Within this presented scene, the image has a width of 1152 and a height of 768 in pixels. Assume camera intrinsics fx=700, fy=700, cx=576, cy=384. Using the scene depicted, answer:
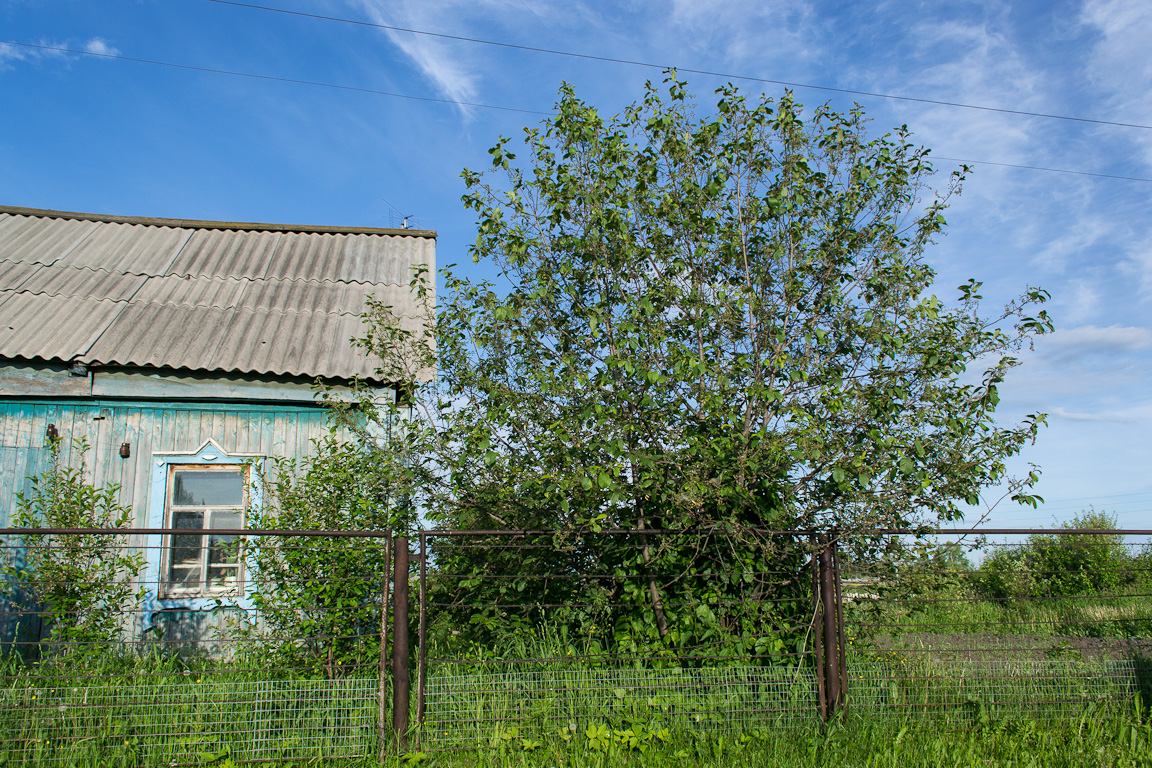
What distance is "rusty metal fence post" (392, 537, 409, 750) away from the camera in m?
4.16

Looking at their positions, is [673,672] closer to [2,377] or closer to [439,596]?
[439,596]

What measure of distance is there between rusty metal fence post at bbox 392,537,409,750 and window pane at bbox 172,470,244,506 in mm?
3185

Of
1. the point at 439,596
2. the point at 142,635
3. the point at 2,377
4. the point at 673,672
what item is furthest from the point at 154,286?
the point at 673,672

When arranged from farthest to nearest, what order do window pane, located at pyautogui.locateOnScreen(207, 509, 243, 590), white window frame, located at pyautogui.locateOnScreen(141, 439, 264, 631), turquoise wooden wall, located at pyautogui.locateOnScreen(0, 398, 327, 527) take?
turquoise wooden wall, located at pyautogui.locateOnScreen(0, 398, 327, 527), window pane, located at pyautogui.locateOnScreen(207, 509, 243, 590), white window frame, located at pyautogui.locateOnScreen(141, 439, 264, 631)

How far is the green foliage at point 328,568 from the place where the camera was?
491 cm

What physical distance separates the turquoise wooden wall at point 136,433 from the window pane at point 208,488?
239 millimetres

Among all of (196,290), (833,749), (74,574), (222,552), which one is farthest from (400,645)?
(196,290)

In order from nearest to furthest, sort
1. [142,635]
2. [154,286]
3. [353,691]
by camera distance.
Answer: [353,691], [142,635], [154,286]

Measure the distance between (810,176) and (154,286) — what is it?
7.64 m

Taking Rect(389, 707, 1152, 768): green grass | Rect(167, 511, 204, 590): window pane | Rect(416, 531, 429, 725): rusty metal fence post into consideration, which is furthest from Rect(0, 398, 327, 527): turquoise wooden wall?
Rect(389, 707, 1152, 768): green grass

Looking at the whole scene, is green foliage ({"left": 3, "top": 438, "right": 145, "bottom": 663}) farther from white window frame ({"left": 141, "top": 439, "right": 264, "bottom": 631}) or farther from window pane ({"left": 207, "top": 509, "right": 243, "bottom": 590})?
window pane ({"left": 207, "top": 509, "right": 243, "bottom": 590})

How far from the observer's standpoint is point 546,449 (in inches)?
183

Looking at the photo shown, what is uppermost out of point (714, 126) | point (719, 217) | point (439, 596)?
point (714, 126)

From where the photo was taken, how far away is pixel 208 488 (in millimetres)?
6781
